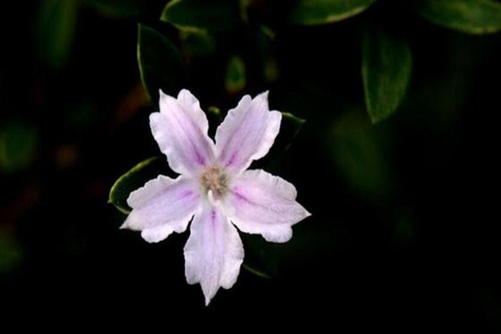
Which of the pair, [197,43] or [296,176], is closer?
[197,43]

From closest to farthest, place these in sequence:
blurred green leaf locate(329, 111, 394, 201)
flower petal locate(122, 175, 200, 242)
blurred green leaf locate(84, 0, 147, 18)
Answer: flower petal locate(122, 175, 200, 242) → blurred green leaf locate(84, 0, 147, 18) → blurred green leaf locate(329, 111, 394, 201)

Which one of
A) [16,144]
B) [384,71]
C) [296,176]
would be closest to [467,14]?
[384,71]

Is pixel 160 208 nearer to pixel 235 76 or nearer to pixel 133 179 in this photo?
pixel 133 179

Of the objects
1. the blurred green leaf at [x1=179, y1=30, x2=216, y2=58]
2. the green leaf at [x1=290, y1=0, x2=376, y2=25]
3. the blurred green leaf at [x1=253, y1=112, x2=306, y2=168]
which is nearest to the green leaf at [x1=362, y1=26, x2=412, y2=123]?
the green leaf at [x1=290, y1=0, x2=376, y2=25]

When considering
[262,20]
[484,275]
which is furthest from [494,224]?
[262,20]

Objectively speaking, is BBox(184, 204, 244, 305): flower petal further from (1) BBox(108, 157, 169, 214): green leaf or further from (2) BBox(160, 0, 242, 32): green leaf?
(2) BBox(160, 0, 242, 32): green leaf

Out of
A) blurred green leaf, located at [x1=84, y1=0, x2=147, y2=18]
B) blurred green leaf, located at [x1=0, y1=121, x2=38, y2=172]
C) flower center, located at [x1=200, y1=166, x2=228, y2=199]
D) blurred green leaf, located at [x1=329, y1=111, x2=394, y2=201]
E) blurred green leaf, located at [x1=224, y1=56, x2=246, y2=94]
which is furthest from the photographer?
blurred green leaf, located at [x1=329, y1=111, x2=394, y2=201]
